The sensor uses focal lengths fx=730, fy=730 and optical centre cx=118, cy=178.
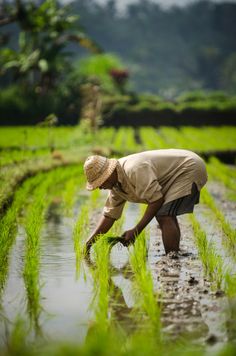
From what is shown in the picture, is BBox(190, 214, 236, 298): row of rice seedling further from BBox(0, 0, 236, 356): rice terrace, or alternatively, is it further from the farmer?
the farmer

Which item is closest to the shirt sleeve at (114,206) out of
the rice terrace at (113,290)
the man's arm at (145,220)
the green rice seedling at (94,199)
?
the rice terrace at (113,290)

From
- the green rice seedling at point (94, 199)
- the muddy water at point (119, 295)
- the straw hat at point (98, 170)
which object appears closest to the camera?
the muddy water at point (119, 295)

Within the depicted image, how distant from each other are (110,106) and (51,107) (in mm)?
2168

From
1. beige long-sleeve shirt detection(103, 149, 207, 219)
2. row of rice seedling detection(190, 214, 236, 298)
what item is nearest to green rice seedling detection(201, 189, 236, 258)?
row of rice seedling detection(190, 214, 236, 298)

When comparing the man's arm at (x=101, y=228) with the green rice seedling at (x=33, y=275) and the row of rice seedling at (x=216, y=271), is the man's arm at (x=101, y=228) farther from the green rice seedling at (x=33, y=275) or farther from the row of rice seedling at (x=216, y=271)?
the row of rice seedling at (x=216, y=271)

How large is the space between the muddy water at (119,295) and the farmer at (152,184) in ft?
0.76

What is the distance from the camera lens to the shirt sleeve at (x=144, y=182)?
13.1ft

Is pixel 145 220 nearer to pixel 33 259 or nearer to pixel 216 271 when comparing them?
pixel 216 271

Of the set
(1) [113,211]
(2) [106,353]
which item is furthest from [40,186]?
(2) [106,353]

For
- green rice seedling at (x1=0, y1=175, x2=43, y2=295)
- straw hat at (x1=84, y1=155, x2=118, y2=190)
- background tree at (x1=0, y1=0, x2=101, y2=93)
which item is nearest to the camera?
straw hat at (x1=84, y1=155, x2=118, y2=190)

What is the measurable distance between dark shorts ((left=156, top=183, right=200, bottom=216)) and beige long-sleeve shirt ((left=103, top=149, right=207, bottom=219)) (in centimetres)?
3

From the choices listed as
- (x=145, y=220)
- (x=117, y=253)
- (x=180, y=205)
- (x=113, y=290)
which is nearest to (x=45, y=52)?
(x=117, y=253)

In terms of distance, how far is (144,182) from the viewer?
3.99 meters

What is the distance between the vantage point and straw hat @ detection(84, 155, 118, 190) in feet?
13.0
